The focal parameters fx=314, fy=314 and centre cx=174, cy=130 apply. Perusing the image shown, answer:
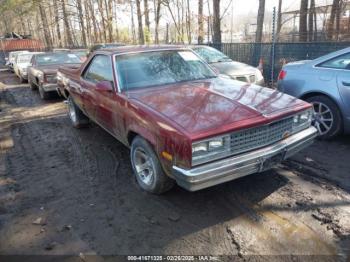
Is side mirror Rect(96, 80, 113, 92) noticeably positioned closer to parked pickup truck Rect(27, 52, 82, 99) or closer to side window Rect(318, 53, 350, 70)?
side window Rect(318, 53, 350, 70)

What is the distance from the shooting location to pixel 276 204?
3.49 m

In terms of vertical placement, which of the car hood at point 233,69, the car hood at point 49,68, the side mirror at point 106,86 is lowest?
the car hood at point 233,69

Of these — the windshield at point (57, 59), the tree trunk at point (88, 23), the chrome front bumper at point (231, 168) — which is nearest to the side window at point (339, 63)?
the chrome front bumper at point (231, 168)

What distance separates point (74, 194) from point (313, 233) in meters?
2.75

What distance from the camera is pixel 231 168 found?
3.07 metres

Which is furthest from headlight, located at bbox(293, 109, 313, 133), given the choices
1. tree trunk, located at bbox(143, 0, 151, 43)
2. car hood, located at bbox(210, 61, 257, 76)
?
tree trunk, located at bbox(143, 0, 151, 43)

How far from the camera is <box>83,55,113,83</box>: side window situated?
4.52 meters

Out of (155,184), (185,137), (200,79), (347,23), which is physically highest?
(347,23)

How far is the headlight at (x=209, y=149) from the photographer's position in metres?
2.96

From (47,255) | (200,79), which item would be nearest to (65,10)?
(200,79)

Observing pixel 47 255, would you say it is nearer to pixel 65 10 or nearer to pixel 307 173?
pixel 307 173

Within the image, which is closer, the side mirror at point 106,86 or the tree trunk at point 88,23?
the side mirror at point 106,86

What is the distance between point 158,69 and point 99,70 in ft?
3.58

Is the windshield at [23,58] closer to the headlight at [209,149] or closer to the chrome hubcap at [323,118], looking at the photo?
the chrome hubcap at [323,118]
